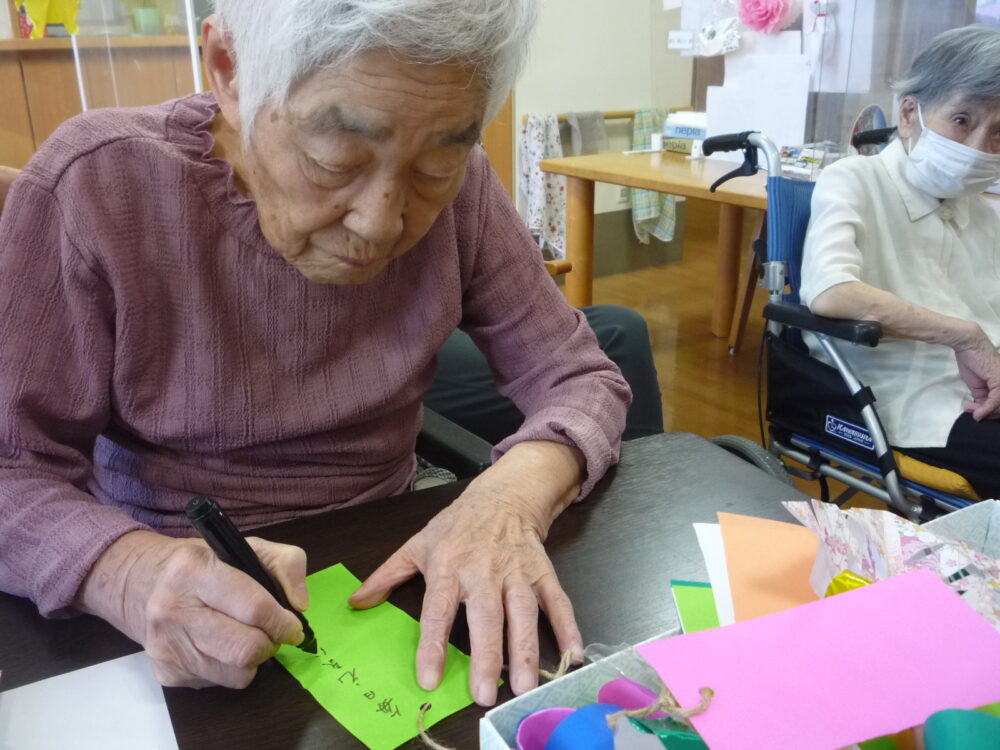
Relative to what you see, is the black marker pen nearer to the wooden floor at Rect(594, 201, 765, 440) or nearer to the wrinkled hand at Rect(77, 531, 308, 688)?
the wrinkled hand at Rect(77, 531, 308, 688)

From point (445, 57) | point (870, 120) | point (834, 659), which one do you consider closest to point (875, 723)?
point (834, 659)

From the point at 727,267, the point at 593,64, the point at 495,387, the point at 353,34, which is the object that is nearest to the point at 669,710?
the point at 353,34

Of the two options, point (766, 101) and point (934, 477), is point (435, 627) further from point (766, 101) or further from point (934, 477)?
point (766, 101)

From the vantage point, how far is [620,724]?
1.28ft

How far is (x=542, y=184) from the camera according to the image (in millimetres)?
3982

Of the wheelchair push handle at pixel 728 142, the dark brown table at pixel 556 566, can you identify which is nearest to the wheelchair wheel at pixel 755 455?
the dark brown table at pixel 556 566

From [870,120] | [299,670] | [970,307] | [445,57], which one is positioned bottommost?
[970,307]

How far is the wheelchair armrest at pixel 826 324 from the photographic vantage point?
4.64 feet

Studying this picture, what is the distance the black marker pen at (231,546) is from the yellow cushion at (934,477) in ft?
4.27

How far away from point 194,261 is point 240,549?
328mm

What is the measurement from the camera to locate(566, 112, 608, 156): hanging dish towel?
13.2ft

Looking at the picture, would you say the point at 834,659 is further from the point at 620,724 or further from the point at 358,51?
the point at 358,51

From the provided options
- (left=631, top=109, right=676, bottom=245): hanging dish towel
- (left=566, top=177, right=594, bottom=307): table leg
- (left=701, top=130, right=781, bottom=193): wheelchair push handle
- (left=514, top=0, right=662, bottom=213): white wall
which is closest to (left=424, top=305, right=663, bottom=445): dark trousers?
(left=701, top=130, right=781, bottom=193): wheelchair push handle

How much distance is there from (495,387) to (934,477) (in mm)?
843
